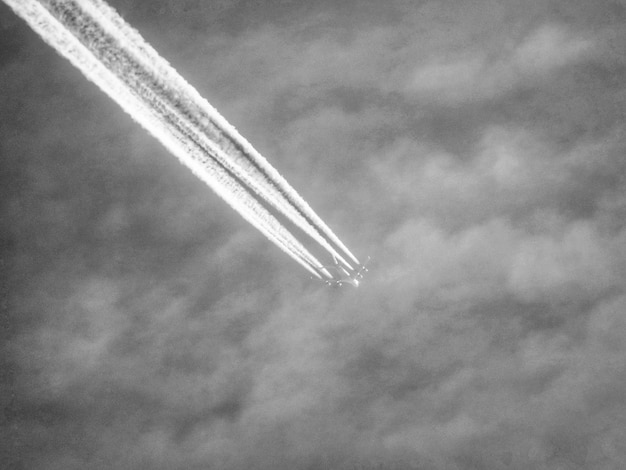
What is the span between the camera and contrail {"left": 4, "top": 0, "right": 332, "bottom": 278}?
23.5 metres

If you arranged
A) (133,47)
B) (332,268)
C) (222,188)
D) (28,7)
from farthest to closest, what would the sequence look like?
(332,268) → (222,188) → (133,47) → (28,7)

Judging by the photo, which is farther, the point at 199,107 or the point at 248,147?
the point at 248,147

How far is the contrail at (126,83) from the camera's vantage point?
77.0ft

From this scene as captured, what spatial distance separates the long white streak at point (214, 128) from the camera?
82.2 feet

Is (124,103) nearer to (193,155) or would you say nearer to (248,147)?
(193,155)

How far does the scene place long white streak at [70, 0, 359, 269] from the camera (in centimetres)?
2506

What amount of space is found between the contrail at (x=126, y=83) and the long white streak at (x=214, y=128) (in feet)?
1.17

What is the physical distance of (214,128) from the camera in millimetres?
29172

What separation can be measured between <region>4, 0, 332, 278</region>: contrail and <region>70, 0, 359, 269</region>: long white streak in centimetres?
36

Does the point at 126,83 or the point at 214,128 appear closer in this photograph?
the point at 126,83

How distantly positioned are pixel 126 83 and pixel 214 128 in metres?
5.00

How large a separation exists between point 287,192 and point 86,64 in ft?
43.5

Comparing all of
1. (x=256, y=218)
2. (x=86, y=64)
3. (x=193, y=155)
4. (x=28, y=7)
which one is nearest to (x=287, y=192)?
(x=256, y=218)

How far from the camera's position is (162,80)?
26.8 m
